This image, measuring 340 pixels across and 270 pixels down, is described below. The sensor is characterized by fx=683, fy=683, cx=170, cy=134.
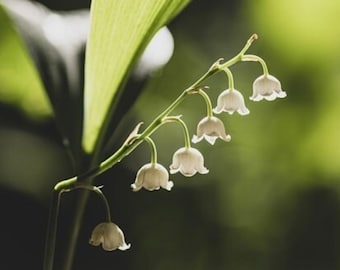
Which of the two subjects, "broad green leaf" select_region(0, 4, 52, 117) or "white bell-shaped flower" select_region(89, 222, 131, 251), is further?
"broad green leaf" select_region(0, 4, 52, 117)

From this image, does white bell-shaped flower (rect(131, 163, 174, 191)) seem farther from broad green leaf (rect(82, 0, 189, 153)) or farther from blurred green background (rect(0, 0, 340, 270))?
blurred green background (rect(0, 0, 340, 270))

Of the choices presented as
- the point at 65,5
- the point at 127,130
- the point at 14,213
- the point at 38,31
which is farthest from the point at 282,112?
the point at 38,31

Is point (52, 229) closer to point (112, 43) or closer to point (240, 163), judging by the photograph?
point (112, 43)

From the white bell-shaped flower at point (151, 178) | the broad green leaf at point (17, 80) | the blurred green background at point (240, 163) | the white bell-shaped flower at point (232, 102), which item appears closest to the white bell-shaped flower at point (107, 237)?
the white bell-shaped flower at point (151, 178)

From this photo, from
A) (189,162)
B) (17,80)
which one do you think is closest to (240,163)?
(17,80)

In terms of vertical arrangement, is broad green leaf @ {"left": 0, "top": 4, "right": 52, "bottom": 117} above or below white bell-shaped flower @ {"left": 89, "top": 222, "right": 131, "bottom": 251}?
above

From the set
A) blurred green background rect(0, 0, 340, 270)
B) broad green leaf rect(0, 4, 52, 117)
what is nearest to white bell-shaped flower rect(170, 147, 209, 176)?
broad green leaf rect(0, 4, 52, 117)
